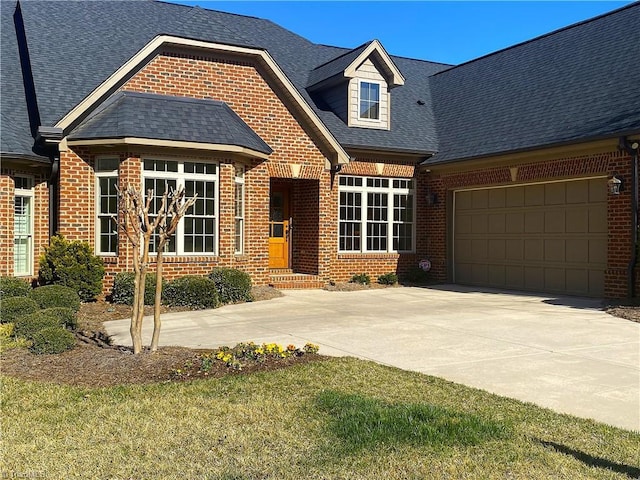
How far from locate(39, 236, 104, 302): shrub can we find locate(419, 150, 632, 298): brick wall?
977 centimetres

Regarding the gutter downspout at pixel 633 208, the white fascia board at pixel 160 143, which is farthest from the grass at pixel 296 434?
the gutter downspout at pixel 633 208

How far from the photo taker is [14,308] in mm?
9898

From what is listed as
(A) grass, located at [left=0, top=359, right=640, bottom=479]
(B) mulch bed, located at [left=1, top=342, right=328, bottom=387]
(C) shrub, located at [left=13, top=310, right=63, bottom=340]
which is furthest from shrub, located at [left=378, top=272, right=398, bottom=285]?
(A) grass, located at [left=0, top=359, right=640, bottom=479]

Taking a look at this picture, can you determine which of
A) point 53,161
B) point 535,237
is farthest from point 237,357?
point 535,237

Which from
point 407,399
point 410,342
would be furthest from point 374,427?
point 410,342

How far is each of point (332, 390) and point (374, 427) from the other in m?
1.16

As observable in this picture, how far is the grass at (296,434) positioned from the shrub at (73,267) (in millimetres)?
6637

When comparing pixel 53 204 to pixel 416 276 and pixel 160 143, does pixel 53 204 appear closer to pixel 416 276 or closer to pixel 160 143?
pixel 160 143

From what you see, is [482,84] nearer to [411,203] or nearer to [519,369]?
[411,203]

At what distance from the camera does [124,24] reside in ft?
55.4

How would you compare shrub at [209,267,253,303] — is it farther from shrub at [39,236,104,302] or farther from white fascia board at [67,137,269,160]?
white fascia board at [67,137,269,160]

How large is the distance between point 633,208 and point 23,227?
1314 centimetres

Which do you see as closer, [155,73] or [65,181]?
[65,181]

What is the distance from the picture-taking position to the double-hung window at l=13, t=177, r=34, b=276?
1370 cm
